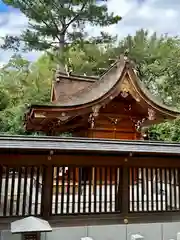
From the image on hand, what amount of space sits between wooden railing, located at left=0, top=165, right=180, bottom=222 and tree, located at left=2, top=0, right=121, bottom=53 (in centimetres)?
1733

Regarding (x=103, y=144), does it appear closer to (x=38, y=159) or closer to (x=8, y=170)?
(x=38, y=159)

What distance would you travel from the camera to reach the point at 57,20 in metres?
22.0

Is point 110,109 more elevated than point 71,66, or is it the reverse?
point 71,66

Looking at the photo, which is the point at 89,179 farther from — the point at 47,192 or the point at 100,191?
the point at 47,192

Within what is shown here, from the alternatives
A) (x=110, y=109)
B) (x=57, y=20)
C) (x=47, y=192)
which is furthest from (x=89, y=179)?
(x=57, y=20)

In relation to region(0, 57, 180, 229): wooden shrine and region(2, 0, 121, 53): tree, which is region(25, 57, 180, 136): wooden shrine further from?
region(2, 0, 121, 53): tree

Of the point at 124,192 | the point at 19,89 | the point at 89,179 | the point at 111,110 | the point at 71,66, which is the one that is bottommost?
the point at 124,192

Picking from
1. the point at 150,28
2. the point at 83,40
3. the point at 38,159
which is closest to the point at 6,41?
the point at 83,40

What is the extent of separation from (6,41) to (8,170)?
18.8 m

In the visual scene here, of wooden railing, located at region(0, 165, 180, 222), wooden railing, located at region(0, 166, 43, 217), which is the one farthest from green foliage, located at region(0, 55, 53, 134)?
wooden railing, located at region(0, 166, 43, 217)

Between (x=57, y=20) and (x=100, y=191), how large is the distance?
18.9m

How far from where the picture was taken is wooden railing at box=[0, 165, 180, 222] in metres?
5.42

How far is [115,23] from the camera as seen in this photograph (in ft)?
70.5

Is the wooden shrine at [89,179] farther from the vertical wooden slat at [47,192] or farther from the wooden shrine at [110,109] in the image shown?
the wooden shrine at [110,109]
